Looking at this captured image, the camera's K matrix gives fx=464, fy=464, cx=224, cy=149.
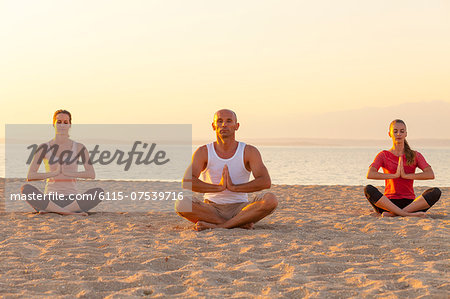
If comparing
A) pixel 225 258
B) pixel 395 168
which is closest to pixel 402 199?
pixel 395 168

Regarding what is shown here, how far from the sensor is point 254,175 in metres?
5.32

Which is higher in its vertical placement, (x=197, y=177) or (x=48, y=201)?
(x=197, y=177)

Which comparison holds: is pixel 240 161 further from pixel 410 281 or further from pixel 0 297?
pixel 0 297

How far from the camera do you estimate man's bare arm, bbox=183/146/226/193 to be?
516 centimetres

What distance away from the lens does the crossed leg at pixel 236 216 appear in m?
5.35

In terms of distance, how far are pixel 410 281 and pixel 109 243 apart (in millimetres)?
3016

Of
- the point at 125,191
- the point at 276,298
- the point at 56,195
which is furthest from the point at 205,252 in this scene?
the point at 125,191

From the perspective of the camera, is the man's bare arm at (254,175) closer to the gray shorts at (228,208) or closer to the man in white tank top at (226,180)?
the man in white tank top at (226,180)

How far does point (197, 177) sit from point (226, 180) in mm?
417

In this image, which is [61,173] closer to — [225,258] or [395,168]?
[225,258]

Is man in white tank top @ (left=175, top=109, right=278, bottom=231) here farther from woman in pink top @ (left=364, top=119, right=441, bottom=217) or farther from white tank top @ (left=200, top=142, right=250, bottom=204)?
woman in pink top @ (left=364, top=119, right=441, bottom=217)

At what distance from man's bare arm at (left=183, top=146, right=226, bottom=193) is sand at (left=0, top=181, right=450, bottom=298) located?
1.81 feet

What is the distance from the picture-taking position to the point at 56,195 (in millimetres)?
6969

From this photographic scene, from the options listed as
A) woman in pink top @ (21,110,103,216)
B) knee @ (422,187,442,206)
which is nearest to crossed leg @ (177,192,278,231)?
woman in pink top @ (21,110,103,216)
